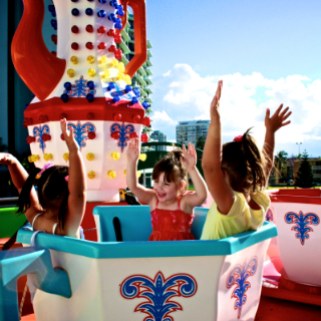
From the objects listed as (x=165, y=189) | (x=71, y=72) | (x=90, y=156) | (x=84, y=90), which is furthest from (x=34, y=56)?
(x=165, y=189)

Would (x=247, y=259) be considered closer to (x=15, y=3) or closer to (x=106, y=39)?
(x=106, y=39)

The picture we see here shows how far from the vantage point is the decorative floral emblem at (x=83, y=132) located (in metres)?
2.26

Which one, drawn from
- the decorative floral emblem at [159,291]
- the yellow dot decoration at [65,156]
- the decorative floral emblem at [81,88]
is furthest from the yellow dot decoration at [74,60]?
the decorative floral emblem at [159,291]

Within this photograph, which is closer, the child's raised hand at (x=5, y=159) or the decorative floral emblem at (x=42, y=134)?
the child's raised hand at (x=5, y=159)

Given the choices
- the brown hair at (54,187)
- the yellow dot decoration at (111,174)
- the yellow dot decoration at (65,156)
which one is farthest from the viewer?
the yellow dot decoration at (111,174)

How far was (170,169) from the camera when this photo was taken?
129 centimetres

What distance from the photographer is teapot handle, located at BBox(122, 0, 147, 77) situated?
2.66 meters

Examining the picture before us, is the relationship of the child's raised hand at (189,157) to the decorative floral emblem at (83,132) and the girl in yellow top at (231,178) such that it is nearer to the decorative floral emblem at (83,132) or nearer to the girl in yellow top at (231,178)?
the girl in yellow top at (231,178)

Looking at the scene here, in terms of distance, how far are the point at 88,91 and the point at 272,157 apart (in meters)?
1.25

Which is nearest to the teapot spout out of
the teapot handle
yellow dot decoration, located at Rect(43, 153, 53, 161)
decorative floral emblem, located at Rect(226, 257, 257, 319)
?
yellow dot decoration, located at Rect(43, 153, 53, 161)

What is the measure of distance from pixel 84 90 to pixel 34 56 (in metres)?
0.32

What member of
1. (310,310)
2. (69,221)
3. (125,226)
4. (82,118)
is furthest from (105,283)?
(82,118)

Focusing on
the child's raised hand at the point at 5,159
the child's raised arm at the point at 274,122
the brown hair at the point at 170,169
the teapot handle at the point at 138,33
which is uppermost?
the teapot handle at the point at 138,33

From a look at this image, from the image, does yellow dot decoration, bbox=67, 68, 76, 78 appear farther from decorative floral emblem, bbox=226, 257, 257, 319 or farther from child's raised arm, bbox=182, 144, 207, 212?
decorative floral emblem, bbox=226, 257, 257, 319
